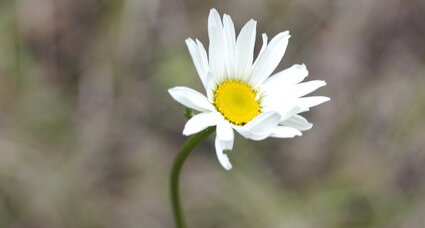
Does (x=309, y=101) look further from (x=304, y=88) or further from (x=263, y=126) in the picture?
(x=263, y=126)

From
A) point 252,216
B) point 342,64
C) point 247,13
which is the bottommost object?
point 252,216

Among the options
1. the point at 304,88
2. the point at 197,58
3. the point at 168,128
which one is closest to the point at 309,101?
the point at 304,88

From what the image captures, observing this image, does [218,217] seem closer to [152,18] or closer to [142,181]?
[142,181]

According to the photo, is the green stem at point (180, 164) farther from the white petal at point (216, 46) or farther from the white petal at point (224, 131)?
the white petal at point (216, 46)

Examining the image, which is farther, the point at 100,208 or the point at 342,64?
the point at 342,64

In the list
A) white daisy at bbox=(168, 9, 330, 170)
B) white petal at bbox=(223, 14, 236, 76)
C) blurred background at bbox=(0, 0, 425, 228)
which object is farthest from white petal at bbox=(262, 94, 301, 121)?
blurred background at bbox=(0, 0, 425, 228)

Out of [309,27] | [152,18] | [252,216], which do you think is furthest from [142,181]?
[309,27]

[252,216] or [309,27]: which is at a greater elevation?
[309,27]

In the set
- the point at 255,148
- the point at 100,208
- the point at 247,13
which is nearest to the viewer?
the point at 100,208
